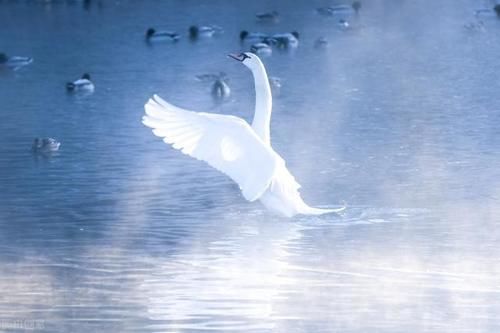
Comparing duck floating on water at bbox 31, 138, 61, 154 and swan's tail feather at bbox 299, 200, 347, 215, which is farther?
duck floating on water at bbox 31, 138, 61, 154

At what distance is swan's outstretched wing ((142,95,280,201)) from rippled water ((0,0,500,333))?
2.11ft

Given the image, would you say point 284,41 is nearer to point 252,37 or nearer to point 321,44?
point 321,44

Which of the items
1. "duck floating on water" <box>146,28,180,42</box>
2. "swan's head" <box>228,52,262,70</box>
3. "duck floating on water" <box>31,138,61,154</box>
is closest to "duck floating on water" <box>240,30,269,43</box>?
"duck floating on water" <box>146,28,180,42</box>

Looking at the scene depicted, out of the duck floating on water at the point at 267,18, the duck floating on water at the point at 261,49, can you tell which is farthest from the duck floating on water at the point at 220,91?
the duck floating on water at the point at 267,18

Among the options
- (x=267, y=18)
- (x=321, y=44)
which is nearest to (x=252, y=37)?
(x=321, y=44)

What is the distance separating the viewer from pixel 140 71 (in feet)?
93.7

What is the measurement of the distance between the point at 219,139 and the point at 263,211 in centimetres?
169

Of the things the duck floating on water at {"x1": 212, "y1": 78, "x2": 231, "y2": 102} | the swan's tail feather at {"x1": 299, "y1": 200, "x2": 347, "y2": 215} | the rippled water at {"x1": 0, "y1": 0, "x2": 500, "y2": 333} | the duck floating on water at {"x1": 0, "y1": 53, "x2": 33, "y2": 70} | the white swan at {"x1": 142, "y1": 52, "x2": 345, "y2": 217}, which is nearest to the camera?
the rippled water at {"x1": 0, "y1": 0, "x2": 500, "y2": 333}

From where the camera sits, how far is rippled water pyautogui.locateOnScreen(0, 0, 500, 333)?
10.3m

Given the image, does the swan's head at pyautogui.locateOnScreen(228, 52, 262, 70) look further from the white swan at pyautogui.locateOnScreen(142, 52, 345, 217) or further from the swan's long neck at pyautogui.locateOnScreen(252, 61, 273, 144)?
the white swan at pyautogui.locateOnScreen(142, 52, 345, 217)

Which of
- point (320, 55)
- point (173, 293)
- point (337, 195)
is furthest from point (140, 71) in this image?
point (173, 293)

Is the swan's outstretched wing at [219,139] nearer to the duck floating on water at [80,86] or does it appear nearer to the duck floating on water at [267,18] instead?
the duck floating on water at [80,86]

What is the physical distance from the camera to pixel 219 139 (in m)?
12.6

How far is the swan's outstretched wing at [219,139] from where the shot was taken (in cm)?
1259
